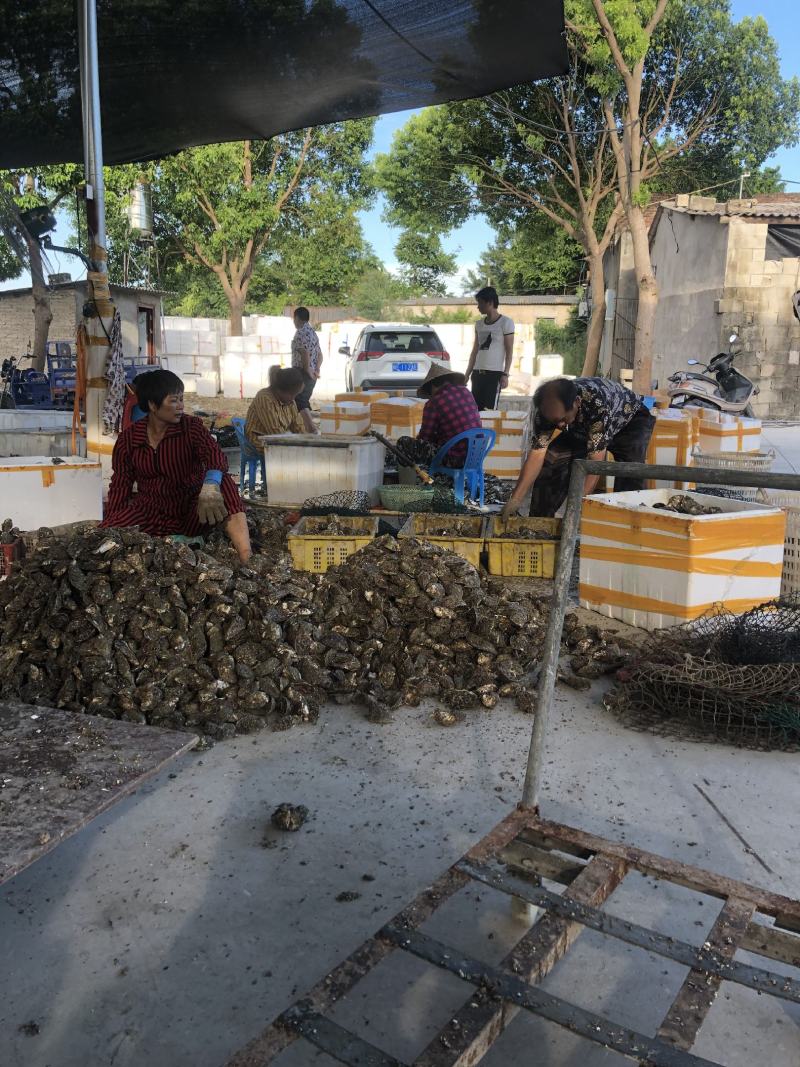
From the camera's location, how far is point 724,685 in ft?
11.8

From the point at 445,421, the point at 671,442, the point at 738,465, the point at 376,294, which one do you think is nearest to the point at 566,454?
the point at 445,421

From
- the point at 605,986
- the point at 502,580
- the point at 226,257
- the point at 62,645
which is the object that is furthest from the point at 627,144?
the point at 226,257

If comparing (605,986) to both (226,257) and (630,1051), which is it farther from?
(226,257)

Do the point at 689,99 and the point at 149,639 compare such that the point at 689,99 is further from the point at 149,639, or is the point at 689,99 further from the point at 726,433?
the point at 149,639

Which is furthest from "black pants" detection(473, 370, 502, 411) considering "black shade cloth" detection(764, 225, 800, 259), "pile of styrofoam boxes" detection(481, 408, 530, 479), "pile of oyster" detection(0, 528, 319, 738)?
"black shade cloth" detection(764, 225, 800, 259)

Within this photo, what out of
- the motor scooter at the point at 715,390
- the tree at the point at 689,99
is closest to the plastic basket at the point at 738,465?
the motor scooter at the point at 715,390

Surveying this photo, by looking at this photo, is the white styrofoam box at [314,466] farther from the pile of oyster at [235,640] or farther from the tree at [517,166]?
the tree at [517,166]

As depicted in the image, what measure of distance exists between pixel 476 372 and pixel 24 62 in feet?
17.6

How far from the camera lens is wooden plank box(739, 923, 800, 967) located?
6.53ft

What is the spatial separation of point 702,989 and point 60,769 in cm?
171

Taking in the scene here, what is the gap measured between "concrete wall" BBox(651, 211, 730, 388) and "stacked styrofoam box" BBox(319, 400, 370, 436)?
37.8 feet

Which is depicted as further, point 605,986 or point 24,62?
point 24,62

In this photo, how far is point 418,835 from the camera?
2865mm

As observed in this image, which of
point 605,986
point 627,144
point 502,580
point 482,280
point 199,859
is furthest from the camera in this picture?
point 482,280
